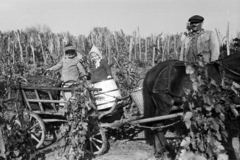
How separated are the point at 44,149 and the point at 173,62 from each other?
2861 millimetres

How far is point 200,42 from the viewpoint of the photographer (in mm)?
4902

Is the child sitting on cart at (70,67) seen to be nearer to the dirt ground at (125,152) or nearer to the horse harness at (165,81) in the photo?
the dirt ground at (125,152)

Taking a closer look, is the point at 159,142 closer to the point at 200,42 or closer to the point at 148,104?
the point at 148,104

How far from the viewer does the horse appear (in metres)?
3.89

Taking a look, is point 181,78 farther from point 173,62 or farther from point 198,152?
point 198,152

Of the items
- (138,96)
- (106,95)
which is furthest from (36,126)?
(138,96)

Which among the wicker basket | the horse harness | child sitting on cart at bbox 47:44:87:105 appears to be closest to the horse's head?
the horse harness

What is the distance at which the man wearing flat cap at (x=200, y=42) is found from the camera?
480 centimetres

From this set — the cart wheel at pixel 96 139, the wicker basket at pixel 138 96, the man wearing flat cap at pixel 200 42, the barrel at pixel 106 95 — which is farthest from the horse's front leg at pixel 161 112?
the man wearing flat cap at pixel 200 42

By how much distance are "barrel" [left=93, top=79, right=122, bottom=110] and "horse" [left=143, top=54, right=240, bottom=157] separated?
1.91 ft

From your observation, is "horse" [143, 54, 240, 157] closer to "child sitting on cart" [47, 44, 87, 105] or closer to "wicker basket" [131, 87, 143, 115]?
"wicker basket" [131, 87, 143, 115]

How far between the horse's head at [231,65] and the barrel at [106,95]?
1854mm

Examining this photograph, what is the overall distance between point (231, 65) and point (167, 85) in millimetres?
1016

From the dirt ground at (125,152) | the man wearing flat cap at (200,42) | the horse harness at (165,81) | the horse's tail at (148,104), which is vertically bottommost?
the dirt ground at (125,152)
